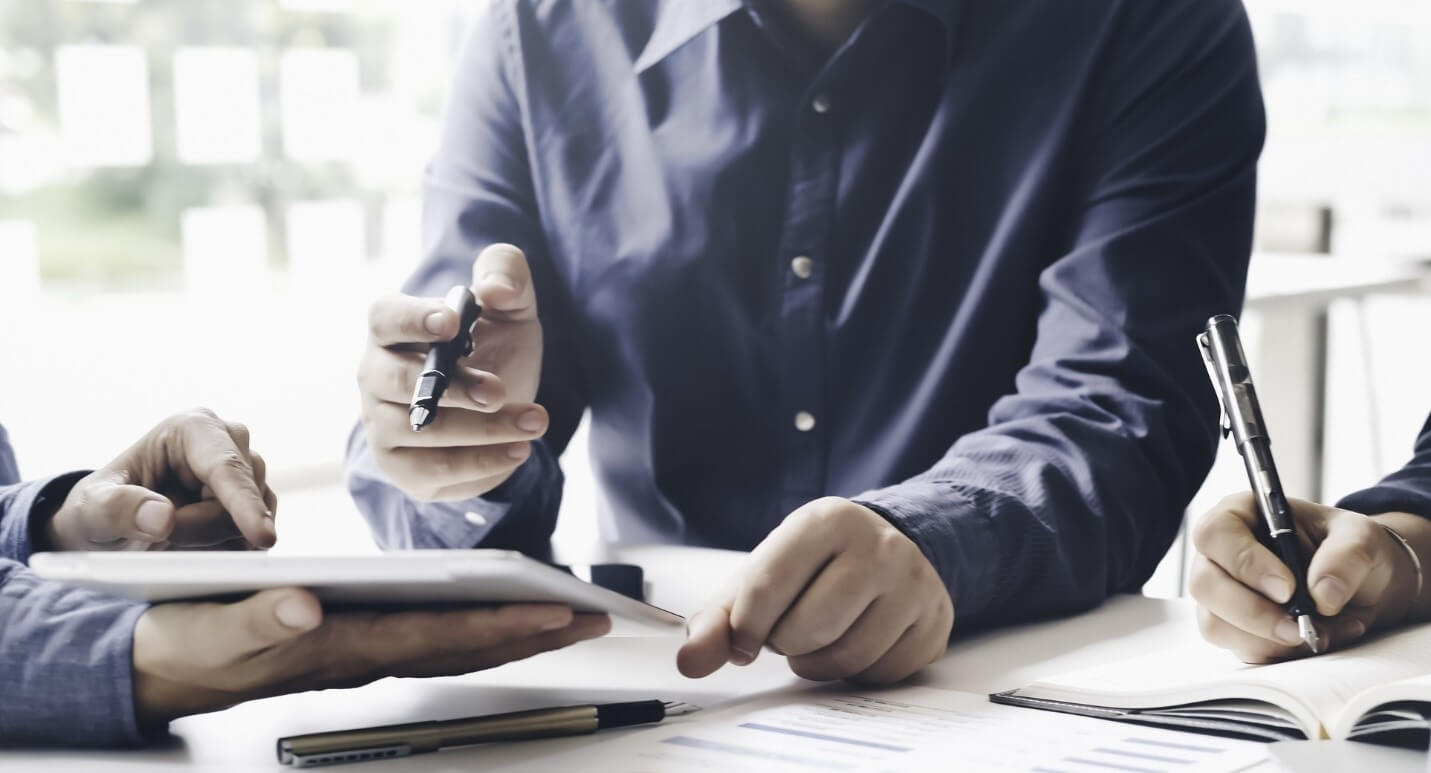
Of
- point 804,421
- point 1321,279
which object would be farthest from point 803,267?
point 1321,279

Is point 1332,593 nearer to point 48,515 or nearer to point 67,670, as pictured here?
point 67,670

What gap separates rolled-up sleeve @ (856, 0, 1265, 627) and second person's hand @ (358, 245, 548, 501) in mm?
275

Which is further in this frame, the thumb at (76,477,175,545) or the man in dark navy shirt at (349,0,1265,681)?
the man in dark navy shirt at (349,0,1265,681)

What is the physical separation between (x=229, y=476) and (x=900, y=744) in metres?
0.45

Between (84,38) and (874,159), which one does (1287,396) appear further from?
(84,38)

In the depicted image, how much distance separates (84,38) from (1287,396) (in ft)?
8.99

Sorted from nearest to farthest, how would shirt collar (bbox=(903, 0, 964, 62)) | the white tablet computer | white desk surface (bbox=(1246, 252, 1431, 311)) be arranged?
the white tablet computer → shirt collar (bbox=(903, 0, 964, 62)) → white desk surface (bbox=(1246, 252, 1431, 311))

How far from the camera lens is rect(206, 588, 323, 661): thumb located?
0.58m

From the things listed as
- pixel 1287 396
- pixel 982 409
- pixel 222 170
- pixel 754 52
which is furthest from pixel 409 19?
pixel 1287 396

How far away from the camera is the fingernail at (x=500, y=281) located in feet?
3.22

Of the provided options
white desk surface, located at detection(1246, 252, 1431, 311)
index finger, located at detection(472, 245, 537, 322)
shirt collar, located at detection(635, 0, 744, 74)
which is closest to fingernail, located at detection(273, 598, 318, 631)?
index finger, located at detection(472, 245, 537, 322)

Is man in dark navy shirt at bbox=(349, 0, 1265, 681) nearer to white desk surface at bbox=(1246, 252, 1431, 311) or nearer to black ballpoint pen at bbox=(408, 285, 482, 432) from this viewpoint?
black ballpoint pen at bbox=(408, 285, 482, 432)

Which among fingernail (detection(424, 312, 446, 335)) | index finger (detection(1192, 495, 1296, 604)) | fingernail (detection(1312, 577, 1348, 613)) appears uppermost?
fingernail (detection(424, 312, 446, 335))

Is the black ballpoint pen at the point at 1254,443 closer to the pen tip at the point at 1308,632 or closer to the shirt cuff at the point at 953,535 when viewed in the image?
the pen tip at the point at 1308,632
